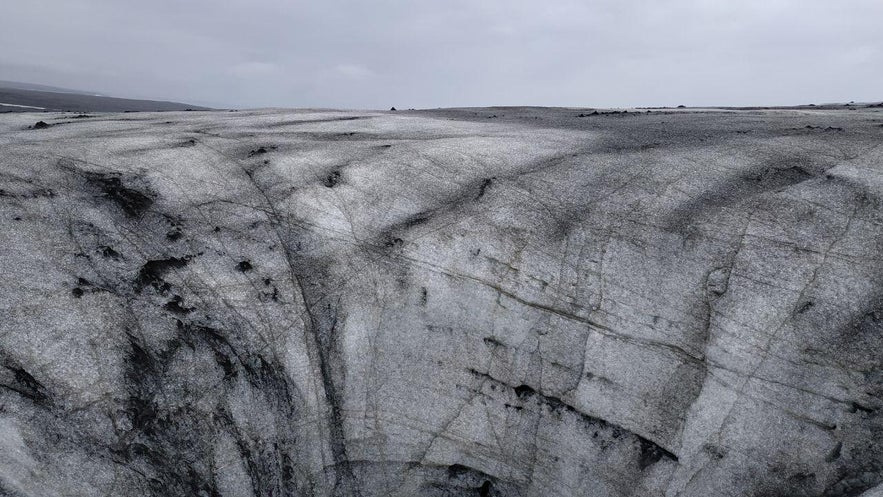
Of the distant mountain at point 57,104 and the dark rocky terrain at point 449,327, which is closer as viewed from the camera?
the dark rocky terrain at point 449,327

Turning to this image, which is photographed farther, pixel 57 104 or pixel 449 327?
pixel 57 104

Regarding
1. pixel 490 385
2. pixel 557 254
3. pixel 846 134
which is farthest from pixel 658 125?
pixel 490 385

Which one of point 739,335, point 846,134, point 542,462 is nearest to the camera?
point 739,335

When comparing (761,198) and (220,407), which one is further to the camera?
(761,198)

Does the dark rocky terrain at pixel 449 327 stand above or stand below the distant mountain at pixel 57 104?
below

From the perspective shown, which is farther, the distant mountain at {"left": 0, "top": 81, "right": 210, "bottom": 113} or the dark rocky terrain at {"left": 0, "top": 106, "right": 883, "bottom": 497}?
the distant mountain at {"left": 0, "top": 81, "right": 210, "bottom": 113}

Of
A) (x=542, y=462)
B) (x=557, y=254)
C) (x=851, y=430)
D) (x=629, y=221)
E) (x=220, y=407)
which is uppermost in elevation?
(x=629, y=221)

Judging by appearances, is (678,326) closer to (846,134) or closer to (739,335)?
(739,335)

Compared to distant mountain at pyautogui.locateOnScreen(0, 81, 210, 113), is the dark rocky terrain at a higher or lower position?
lower
